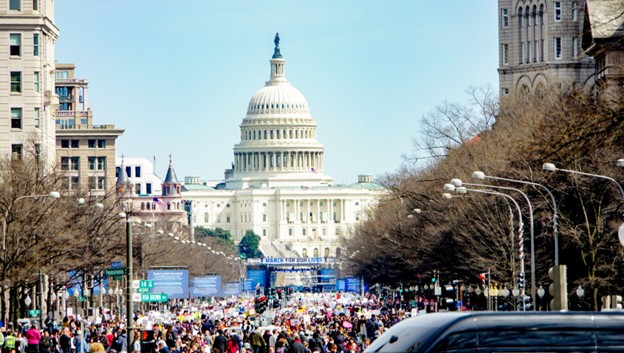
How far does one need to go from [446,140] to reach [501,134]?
20470 mm

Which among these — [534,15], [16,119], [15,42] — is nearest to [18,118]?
[16,119]

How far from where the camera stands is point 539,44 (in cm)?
14975

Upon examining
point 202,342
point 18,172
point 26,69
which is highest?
point 26,69

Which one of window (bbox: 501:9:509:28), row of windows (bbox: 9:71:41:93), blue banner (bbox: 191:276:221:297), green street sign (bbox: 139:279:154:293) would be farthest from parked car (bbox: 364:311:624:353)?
window (bbox: 501:9:509:28)

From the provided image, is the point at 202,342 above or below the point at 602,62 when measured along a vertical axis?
below

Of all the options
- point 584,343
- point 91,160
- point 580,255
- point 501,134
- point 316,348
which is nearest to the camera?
point 584,343

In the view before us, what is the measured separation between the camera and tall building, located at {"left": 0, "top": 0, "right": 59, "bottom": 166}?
352ft

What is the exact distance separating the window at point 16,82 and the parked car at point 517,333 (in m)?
90.0

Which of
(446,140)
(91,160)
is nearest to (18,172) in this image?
(446,140)

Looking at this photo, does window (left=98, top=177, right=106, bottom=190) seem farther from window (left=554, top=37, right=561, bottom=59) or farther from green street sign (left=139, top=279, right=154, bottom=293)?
green street sign (left=139, top=279, right=154, bottom=293)

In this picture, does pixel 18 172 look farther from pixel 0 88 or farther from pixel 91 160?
pixel 91 160

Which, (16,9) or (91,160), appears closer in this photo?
Result: (16,9)

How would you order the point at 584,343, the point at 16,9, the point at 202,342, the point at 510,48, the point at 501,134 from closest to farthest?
the point at 584,343 → the point at 202,342 → the point at 501,134 → the point at 16,9 → the point at 510,48

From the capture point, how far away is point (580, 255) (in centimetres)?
6831
